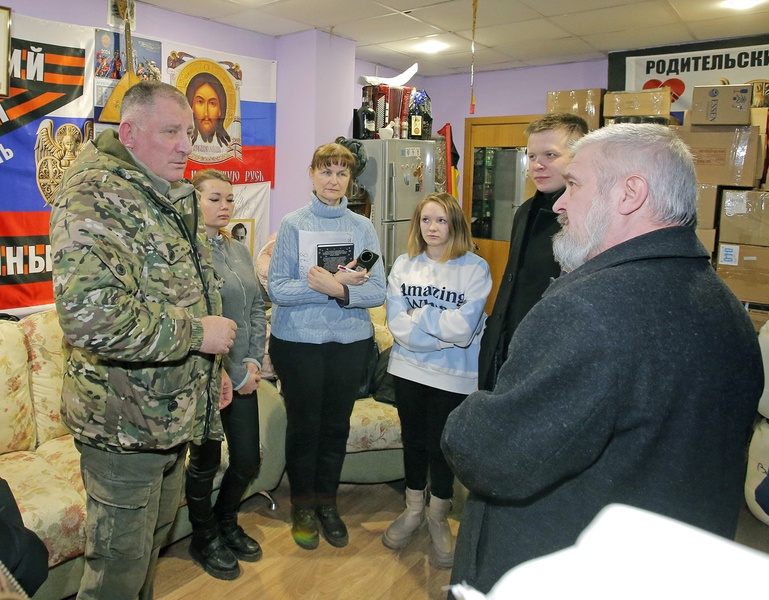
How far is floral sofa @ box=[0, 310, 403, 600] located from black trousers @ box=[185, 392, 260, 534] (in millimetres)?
145

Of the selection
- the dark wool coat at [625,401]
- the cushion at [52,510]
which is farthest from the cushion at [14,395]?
the dark wool coat at [625,401]

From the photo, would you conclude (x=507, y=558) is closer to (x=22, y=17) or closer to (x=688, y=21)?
(x=22, y=17)

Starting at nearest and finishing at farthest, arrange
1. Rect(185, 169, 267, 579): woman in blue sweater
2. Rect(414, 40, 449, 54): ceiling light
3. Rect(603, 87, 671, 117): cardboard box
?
1. Rect(185, 169, 267, 579): woman in blue sweater
2. Rect(603, 87, 671, 117): cardboard box
3. Rect(414, 40, 449, 54): ceiling light

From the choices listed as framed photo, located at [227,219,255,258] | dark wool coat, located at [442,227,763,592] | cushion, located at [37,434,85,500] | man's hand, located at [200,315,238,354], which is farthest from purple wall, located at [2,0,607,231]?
dark wool coat, located at [442,227,763,592]

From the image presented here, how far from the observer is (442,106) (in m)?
6.44

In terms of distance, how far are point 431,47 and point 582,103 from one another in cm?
136

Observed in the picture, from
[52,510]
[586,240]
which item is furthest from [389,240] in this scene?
[586,240]

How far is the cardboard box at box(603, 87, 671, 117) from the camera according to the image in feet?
13.2

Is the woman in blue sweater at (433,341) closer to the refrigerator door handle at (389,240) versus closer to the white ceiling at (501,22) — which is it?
the white ceiling at (501,22)

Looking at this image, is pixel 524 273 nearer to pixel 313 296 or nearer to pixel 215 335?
pixel 313 296

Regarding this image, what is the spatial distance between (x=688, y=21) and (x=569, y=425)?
13.8 feet

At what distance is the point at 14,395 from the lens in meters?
2.35

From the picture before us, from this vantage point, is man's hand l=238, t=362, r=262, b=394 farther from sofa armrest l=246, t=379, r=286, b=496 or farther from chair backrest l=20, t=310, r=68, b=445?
chair backrest l=20, t=310, r=68, b=445

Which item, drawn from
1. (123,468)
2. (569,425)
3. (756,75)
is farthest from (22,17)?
Answer: (756,75)
